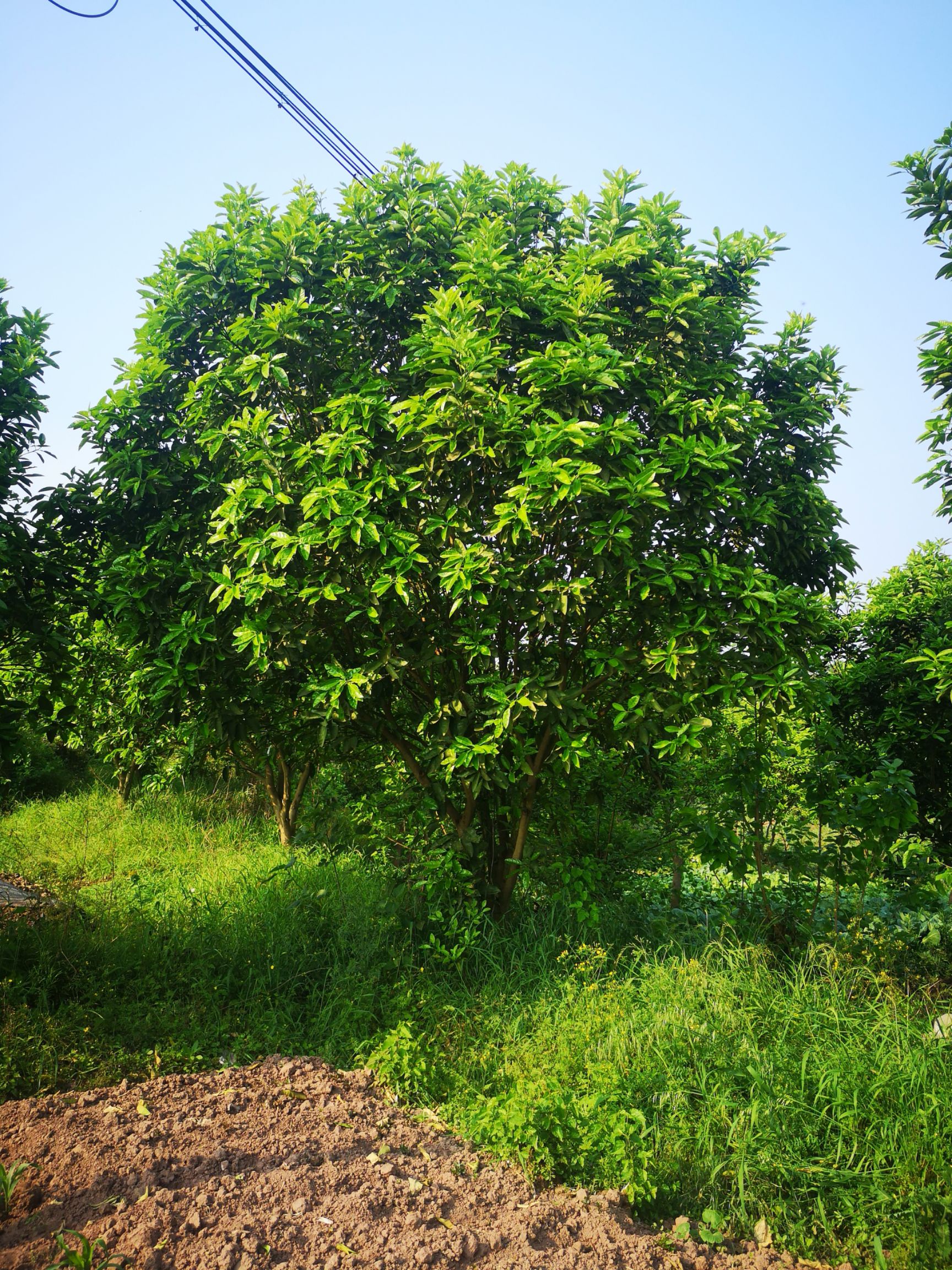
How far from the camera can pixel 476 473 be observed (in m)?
4.93

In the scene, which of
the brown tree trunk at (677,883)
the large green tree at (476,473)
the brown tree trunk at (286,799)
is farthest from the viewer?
the brown tree trunk at (286,799)

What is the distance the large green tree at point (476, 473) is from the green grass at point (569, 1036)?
38.3 inches

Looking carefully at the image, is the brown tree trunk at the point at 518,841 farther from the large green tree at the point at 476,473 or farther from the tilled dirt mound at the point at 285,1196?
the tilled dirt mound at the point at 285,1196

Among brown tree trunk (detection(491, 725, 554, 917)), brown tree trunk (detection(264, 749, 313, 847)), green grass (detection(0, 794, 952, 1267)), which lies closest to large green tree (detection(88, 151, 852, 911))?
brown tree trunk (detection(491, 725, 554, 917))

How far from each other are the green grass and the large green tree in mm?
972

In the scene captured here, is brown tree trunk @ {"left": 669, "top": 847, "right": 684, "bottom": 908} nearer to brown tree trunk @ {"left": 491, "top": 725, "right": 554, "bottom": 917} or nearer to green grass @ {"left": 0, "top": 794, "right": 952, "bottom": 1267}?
green grass @ {"left": 0, "top": 794, "right": 952, "bottom": 1267}

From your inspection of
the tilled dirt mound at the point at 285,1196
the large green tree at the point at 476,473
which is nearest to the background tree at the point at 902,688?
the large green tree at the point at 476,473

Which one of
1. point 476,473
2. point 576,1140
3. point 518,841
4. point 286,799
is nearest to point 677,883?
point 518,841

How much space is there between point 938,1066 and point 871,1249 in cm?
91

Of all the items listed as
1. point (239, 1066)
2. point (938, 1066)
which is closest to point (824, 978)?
point (938, 1066)

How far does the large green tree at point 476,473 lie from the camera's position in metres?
4.47

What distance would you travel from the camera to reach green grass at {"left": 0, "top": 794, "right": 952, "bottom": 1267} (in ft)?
10.2

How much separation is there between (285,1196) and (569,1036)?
62.0 inches

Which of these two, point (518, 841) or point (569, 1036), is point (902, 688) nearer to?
point (518, 841)
